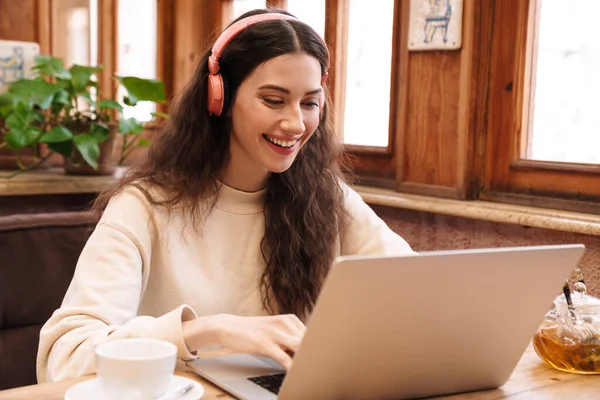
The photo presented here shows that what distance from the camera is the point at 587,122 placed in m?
1.88

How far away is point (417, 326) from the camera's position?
89 centimetres

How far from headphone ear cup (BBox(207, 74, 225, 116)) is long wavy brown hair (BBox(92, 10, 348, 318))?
1.0 inches

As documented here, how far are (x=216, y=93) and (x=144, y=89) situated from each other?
4.39 ft

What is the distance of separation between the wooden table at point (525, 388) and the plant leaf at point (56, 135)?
173 centimetres

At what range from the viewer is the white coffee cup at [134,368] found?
805 mm

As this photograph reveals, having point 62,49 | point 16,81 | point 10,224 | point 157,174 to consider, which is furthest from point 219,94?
point 62,49

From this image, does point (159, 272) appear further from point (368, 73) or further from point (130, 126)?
point (130, 126)

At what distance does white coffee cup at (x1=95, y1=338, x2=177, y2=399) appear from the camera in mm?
805

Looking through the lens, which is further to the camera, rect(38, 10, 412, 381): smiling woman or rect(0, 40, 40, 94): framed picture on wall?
rect(0, 40, 40, 94): framed picture on wall

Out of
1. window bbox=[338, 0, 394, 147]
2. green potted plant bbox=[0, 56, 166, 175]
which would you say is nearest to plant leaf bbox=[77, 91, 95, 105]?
green potted plant bbox=[0, 56, 166, 175]

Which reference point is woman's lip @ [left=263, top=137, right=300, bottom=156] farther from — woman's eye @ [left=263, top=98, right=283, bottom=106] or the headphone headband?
the headphone headband

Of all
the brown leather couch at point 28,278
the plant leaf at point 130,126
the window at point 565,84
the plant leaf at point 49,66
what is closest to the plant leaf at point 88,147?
the plant leaf at point 130,126

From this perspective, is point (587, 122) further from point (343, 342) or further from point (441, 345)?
point (343, 342)

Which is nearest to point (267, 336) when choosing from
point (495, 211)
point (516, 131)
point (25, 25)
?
point (495, 211)
